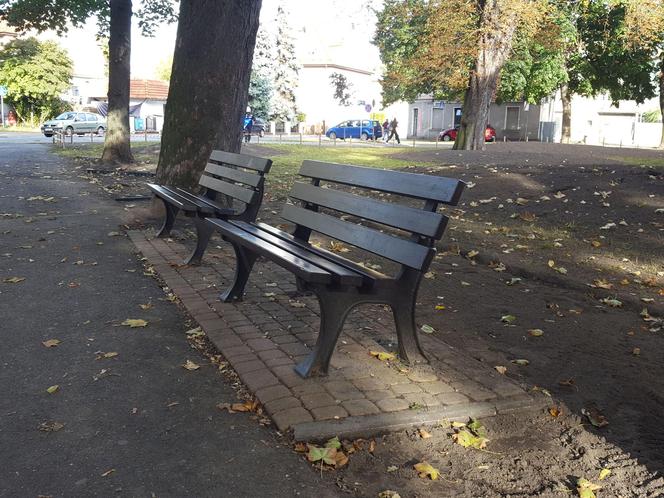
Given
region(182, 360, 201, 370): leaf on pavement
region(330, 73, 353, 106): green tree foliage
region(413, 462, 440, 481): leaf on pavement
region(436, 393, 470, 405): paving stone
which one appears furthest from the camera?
region(330, 73, 353, 106): green tree foliage

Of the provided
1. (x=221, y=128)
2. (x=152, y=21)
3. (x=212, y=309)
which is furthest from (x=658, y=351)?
(x=152, y=21)

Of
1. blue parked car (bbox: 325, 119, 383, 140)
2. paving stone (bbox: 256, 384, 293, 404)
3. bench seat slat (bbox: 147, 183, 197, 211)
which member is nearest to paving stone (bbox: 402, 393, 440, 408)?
paving stone (bbox: 256, 384, 293, 404)

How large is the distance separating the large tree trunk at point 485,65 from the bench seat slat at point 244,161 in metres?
17.4

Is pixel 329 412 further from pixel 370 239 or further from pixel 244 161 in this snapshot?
pixel 244 161

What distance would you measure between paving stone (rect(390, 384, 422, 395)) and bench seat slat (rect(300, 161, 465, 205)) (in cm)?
96

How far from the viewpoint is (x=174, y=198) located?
248 inches

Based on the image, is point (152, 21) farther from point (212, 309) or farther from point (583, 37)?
point (583, 37)

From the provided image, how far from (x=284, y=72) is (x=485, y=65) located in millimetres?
35777

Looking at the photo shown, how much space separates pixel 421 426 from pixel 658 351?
6.45 ft

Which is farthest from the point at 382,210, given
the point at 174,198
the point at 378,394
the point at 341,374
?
the point at 174,198

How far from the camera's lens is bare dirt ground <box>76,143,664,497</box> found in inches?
110

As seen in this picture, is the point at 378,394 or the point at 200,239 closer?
the point at 378,394

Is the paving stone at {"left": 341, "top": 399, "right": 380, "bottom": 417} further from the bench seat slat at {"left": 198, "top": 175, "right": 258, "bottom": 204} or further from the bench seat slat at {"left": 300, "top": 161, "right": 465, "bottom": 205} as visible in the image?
the bench seat slat at {"left": 198, "top": 175, "right": 258, "bottom": 204}

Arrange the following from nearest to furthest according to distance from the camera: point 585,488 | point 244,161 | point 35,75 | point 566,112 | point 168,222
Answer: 1. point 585,488
2. point 244,161
3. point 168,222
4. point 566,112
5. point 35,75
